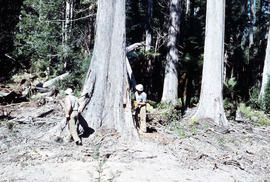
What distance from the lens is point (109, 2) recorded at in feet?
29.1

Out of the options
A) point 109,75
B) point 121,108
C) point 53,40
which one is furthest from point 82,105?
point 53,40

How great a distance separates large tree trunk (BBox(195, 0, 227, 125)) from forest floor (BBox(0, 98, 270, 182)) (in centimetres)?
128

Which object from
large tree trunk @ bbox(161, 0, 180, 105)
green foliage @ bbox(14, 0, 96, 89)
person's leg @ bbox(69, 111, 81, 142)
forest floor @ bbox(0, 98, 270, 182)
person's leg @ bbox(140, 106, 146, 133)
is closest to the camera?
forest floor @ bbox(0, 98, 270, 182)

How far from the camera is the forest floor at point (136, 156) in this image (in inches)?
231

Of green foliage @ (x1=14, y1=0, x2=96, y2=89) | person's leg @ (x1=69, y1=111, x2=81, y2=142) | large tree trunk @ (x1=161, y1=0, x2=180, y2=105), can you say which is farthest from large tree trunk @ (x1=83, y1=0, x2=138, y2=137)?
green foliage @ (x1=14, y1=0, x2=96, y2=89)

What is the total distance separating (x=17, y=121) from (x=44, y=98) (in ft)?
13.5

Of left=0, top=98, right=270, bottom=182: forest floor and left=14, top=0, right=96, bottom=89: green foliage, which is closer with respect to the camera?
left=0, top=98, right=270, bottom=182: forest floor

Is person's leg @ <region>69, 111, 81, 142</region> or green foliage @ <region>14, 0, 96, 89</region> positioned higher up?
green foliage @ <region>14, 0, 96, 89</region>

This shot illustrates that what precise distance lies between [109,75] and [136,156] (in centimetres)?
286

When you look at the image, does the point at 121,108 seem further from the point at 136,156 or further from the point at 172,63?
the point at 172,63

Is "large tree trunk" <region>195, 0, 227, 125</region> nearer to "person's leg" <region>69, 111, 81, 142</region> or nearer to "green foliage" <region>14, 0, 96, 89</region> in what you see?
"person's leg" <region>69, 111, 81, 142</region>

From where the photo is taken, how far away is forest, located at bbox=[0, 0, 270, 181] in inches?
262

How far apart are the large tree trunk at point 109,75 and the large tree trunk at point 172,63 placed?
626cm

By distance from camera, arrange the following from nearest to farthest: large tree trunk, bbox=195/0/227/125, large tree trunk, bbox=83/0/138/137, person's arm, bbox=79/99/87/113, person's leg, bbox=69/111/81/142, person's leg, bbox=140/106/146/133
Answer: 1. person's leg, bbox=69/111/81/142
2. person's arm, bbox=79/99/87/113
3. large tree trunk, bbox=83/0/138/137
4. person's leg, bbox=140/106/146/133
5. large tree trunk, bbox=195/0/227/125
